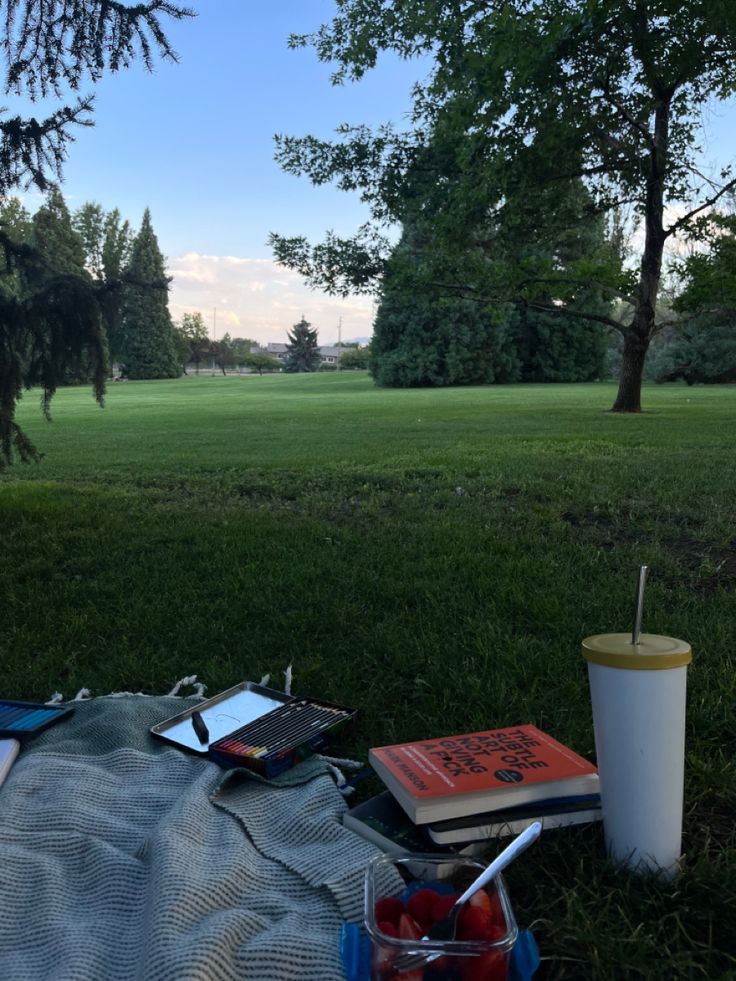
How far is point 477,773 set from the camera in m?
1.91

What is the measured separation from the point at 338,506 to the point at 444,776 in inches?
173

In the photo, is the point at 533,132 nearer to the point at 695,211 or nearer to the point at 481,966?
the point at 695,211

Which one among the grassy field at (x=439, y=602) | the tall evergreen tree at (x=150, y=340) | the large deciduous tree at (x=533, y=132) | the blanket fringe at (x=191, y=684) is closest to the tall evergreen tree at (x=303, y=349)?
the tall evergreen tree at (x=150, y=340)

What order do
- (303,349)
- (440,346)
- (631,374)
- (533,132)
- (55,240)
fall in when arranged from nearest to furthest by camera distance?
Result: (55,240)
(533,132)
(631,374)
(440,346)
(303,349)

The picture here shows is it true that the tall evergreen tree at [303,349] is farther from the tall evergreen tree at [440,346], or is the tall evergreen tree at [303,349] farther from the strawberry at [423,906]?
the strawberry at [423,906]

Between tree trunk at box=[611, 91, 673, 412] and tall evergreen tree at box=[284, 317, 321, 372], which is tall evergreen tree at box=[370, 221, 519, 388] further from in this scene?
tall evergreen tree at box=[284, 317, 321, 372]

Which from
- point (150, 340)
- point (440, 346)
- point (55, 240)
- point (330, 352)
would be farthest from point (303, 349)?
point (55, 240)

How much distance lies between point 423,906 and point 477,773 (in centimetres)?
52

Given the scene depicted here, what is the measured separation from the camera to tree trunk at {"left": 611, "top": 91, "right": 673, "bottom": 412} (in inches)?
508

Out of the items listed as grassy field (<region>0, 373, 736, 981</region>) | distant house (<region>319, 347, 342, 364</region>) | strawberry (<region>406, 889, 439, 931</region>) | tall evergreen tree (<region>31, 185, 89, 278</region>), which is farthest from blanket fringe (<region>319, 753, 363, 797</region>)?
distant house (<region>319, 347, 342, 364</region>)

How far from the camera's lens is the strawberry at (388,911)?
139 centimetres

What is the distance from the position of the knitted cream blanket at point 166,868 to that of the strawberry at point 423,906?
0.22 meters

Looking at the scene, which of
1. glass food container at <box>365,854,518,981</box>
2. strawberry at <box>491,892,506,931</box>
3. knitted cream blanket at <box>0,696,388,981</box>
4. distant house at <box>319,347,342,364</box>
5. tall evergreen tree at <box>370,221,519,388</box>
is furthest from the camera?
distant house at <box>319,347,342,364</box>

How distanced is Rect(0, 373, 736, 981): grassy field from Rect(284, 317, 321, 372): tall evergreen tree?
2606 inches
